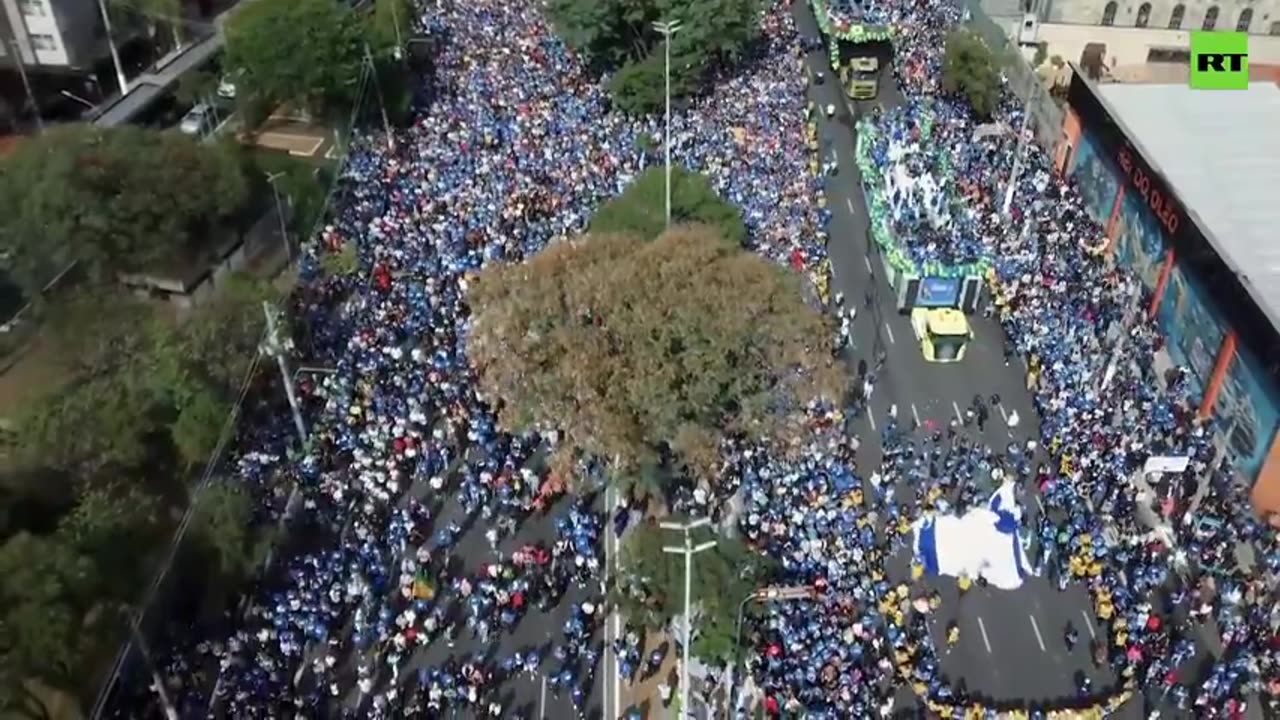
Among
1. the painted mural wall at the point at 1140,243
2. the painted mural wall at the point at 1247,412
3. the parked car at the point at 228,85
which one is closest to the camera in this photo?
the painted mural wall at the point at 1247,412

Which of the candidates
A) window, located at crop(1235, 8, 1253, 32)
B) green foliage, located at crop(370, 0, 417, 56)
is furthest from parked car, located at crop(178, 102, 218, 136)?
window, located at crop(1235, 8, 1253, 32)

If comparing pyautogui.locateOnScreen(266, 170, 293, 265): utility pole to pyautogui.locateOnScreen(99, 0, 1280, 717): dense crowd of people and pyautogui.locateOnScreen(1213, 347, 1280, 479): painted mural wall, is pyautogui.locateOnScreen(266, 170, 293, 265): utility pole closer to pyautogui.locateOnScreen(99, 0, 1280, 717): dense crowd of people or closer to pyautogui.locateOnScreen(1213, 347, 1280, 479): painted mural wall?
pyautogui.locateOnScreen(99, 0, 1280, 717): dense crowd of people

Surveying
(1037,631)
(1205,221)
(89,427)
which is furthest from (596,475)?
(1205,221)

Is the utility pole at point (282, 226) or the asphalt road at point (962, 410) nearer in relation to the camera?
the asphalt road at point (962, 410)

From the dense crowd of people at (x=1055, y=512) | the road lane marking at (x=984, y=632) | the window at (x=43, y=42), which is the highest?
the window at (x=43, y=42)

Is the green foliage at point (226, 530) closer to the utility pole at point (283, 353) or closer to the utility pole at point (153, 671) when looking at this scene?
the utility pole at point (153, 671)

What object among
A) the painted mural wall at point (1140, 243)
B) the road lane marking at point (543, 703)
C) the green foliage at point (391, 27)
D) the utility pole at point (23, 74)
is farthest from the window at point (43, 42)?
the painted mural wall at point (1140, 243)

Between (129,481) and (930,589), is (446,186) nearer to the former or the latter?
(129,481)

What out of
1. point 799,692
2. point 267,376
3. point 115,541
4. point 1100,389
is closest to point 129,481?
point 115,541
